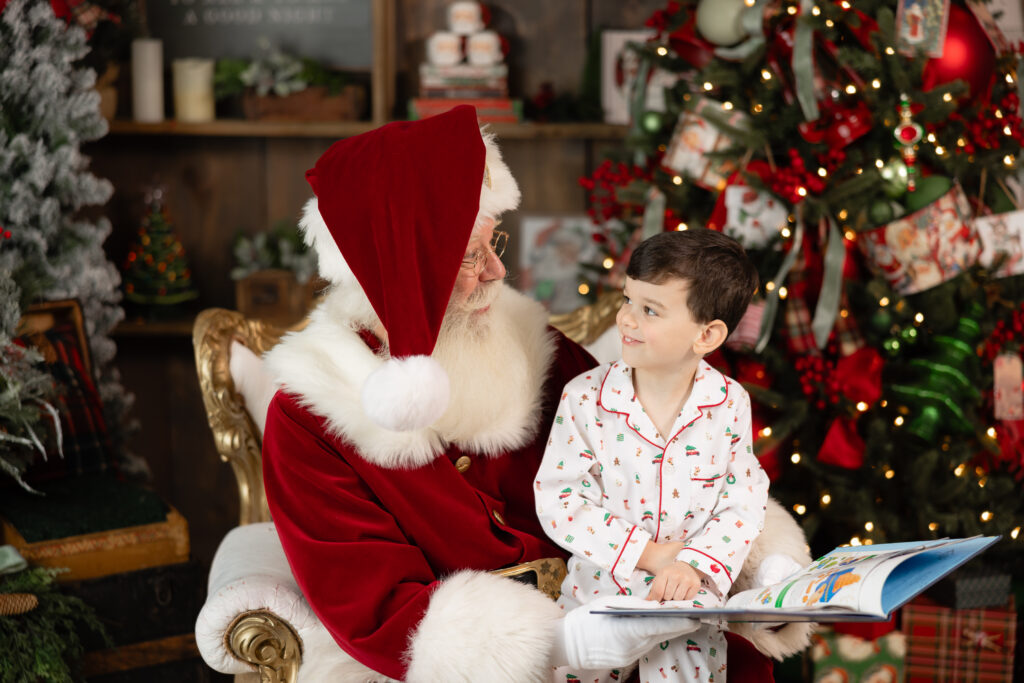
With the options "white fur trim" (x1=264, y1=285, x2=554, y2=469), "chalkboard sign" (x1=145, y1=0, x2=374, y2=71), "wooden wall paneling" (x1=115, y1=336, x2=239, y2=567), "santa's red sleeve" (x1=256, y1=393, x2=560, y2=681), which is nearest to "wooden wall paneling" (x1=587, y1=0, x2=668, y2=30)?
"chalkboard sign" (x1=145, y1=0, x2=374, y2=71)

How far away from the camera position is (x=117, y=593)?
2.21 meters

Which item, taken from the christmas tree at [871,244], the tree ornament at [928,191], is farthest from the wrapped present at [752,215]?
the tree ornament at [928,191]

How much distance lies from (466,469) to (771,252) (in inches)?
43.8

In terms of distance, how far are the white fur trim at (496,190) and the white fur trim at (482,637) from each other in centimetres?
61

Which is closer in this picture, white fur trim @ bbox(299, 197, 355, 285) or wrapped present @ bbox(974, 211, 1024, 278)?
white fur trim @ bbox(299, 197, 355, 285)

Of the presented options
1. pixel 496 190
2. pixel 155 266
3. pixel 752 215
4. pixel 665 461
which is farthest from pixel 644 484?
pixel 155 266

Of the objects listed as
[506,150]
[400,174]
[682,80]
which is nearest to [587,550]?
[400,174]

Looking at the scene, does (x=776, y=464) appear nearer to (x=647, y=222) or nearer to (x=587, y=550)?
(x=647, y=222)

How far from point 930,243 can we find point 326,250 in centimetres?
153

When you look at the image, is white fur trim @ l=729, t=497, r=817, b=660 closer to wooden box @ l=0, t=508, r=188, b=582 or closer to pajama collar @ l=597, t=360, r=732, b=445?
pajama collar @ l=597, t=360, r=732, b=445

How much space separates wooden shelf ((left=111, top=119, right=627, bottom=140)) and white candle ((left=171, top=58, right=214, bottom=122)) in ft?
0.15

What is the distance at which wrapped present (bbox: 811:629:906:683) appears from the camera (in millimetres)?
2373

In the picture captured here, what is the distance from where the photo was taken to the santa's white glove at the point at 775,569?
153 centimetres

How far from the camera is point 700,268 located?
1.46m
